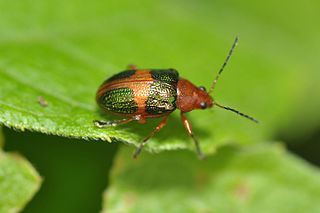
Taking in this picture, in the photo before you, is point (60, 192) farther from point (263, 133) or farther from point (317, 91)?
point (317, 91)

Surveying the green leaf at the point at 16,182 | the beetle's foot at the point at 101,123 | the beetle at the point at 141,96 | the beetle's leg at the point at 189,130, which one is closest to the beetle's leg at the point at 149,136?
the beetle at the point at 141,96

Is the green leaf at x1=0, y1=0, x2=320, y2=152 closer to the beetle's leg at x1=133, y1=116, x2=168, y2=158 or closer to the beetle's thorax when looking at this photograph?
the beetle's leg at x1=133, y1=116, x2=168, y2=158

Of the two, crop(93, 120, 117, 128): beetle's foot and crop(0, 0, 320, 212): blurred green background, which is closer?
crop(93, 120, 117, 128): beetle's foot

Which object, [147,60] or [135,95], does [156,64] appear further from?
[135,95]

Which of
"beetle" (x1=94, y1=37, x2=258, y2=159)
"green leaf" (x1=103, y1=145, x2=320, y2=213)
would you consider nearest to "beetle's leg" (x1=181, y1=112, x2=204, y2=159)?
"beetle" (x1=94, y1=37, x2=258, y2=159)

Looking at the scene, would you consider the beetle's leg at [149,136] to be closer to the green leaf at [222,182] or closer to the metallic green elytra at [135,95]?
the metallic green elytra at [135,95]

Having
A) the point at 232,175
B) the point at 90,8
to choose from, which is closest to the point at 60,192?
the point at 232,175
